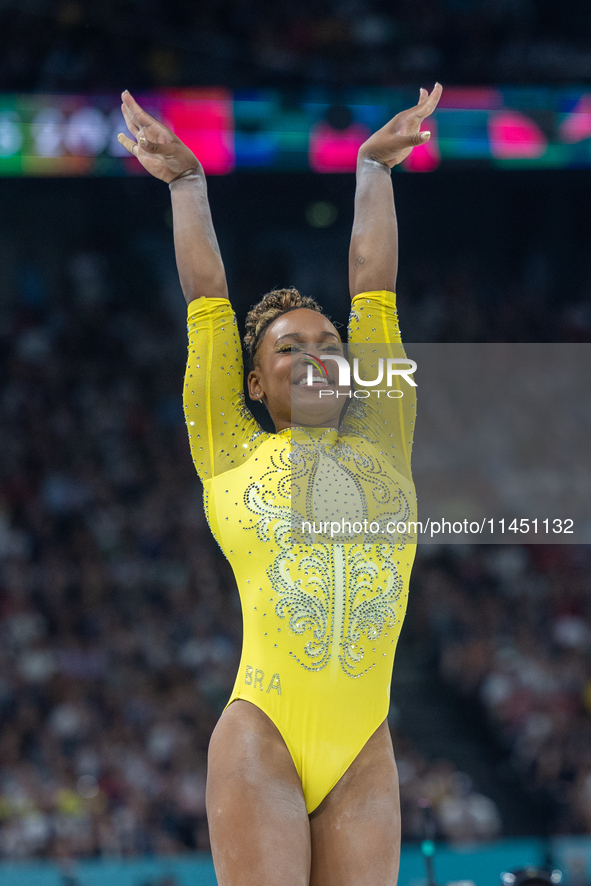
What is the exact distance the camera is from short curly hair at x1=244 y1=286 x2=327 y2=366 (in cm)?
271

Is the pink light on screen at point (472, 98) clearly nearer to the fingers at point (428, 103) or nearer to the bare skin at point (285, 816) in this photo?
the fingers at point (428, 103)

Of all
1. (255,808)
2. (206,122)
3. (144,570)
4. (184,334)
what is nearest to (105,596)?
(144,570)

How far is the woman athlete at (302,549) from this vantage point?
6.98ft

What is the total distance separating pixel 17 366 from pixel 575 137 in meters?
5.48

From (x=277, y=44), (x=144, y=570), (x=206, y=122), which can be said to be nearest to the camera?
(x=206, y=122)

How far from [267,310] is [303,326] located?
0.73 feet

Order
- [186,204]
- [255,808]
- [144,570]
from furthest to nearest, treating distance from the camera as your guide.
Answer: [144,570] → [186,204] → [255,808]

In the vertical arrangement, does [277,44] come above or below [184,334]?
above

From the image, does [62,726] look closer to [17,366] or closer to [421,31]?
[17,366]

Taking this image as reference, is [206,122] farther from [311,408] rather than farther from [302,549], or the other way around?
[302,549]

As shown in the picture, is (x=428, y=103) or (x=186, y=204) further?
(x=428, y=103)

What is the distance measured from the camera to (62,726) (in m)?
7.03

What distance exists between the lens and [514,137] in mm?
8203

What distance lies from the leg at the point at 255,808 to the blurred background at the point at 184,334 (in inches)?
160
